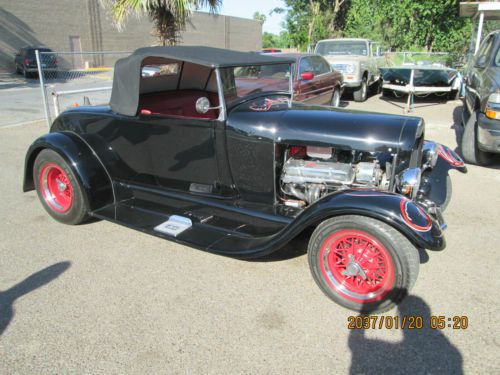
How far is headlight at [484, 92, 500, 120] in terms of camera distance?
5.04m

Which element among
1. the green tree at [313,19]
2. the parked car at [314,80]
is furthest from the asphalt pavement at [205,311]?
the green tree at [313,19]

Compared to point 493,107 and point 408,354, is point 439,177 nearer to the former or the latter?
point 408,354

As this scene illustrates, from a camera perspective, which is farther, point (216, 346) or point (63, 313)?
point (63, 313)

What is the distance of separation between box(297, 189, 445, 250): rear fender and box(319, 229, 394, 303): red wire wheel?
16cm

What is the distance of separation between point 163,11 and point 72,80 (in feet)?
→ 38.1

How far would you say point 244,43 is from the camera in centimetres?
4053

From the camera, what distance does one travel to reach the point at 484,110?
207 inches

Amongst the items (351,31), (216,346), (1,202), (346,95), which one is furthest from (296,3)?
(216,346)

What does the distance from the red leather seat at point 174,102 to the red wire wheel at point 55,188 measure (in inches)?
44.9

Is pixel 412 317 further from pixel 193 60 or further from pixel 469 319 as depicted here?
pixel 193 60

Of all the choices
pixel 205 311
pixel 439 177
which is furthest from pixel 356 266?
pixel 439 177

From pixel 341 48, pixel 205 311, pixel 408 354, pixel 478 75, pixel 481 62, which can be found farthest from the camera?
pixel 341 48

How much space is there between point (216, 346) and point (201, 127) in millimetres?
1699

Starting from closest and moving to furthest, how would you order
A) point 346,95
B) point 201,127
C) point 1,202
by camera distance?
point 201,127 < point 1,202 < point 346,95
